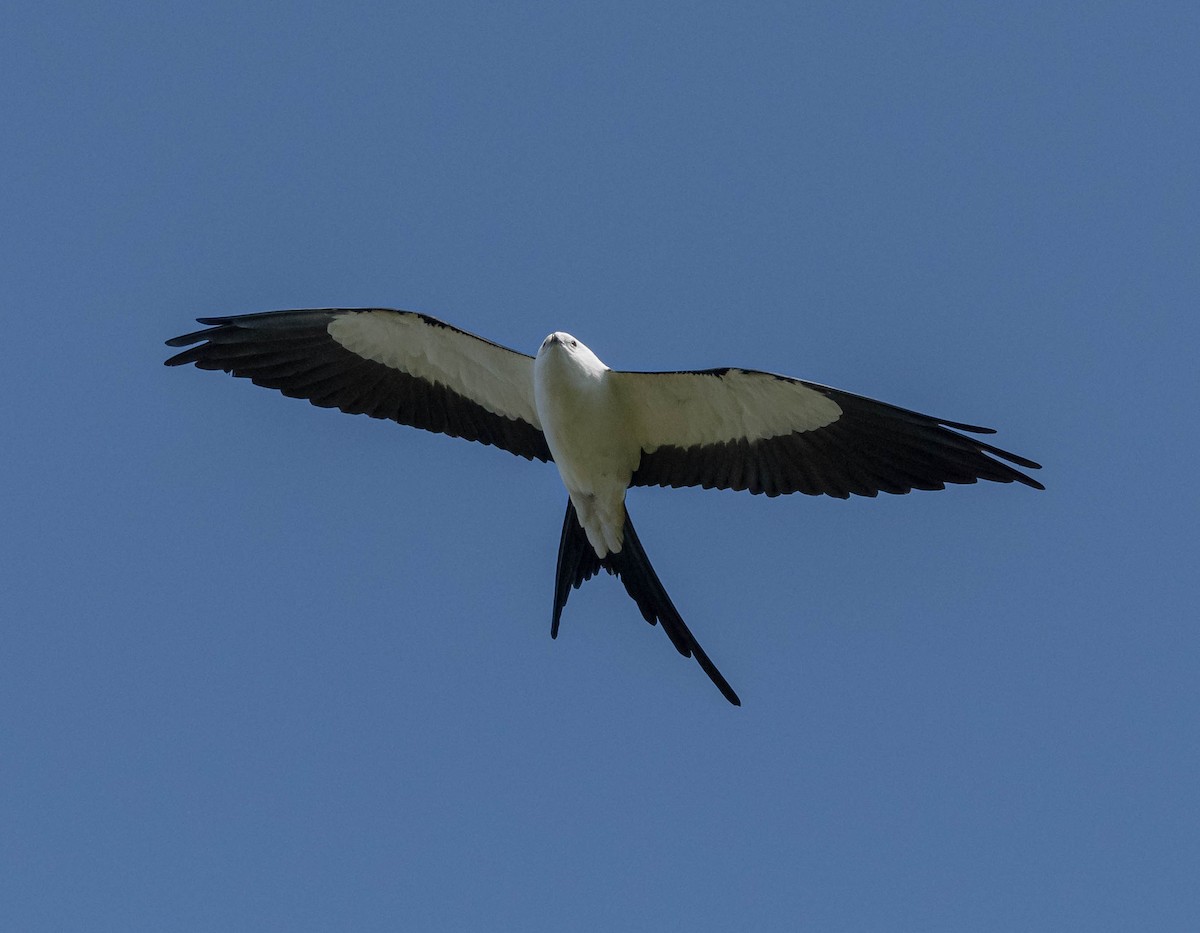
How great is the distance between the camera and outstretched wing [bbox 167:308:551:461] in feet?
28.8

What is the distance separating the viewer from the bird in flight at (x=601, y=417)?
8172 millimetres

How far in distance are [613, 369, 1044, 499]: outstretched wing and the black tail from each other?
486 millimetres

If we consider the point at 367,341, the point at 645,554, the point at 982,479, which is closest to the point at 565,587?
the point at 645,554

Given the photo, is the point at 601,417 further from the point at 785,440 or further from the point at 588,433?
the point at 785,440

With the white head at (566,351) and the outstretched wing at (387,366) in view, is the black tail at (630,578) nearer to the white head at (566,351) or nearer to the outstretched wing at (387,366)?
the outstretched wing at (387,366)

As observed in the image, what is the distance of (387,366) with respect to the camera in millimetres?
9031

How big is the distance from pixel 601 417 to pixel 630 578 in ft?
3.32

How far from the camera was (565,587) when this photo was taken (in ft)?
29.2

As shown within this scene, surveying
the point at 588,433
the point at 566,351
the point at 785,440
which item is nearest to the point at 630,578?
the point at 588,433

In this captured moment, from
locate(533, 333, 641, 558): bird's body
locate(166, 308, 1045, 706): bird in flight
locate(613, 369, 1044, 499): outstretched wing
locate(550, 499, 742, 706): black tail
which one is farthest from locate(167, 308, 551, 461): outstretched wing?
locate(613, 369, 1044, 499): outstretched wing

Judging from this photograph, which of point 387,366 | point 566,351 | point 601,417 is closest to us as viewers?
point 566,351

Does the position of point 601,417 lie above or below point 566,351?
below

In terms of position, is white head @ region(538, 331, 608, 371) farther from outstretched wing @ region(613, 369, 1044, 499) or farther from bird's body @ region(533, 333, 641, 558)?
outstretched wing @ region(613, 369, 1044, 499)

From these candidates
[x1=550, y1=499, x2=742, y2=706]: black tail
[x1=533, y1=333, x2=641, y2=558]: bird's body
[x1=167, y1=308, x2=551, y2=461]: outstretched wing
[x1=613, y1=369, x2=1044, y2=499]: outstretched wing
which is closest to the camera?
[x1=613, y1=369, x2=1044, y2=499]: outstretched wing
